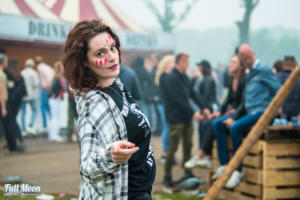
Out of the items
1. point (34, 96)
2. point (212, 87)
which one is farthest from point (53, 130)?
point (212, 87)

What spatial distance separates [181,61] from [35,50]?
746 cm

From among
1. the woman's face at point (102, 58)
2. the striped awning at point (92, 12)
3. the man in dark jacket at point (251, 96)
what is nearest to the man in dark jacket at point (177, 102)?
the man in dark jacket at point (251, 96)

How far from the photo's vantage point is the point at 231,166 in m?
4.50

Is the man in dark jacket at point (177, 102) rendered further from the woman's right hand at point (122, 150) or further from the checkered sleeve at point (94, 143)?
the woman's right hand at point (122, 150)

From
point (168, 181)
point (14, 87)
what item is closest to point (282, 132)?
point (168, 181)

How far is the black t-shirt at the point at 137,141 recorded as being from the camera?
1.99m

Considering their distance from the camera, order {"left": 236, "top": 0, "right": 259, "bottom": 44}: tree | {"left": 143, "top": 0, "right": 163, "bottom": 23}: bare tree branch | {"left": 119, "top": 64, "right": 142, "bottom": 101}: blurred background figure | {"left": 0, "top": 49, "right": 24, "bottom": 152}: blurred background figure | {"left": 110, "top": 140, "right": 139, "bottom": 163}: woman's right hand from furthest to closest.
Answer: {"left": 143, "top": 0, "right": 163, "bottom": 23}: bare tree branch < {"left": 236, "top": 0, "right": 259, "bottom": 44}: tree < {"left": 0, "top": 49, "right": 24, "bottom": 152}: blurred background figure < {"left": 119, "top": 64, "right": 142, "bottom": 101}: blurred background figure < {"left": 110, "top": 140, "right": 139, "bottom": 163}: woman's right hand

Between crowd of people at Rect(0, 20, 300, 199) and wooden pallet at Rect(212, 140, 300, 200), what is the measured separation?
237 mm

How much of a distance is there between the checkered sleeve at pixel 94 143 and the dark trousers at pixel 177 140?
15.2ft

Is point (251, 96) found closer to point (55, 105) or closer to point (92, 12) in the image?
point (92, 12)

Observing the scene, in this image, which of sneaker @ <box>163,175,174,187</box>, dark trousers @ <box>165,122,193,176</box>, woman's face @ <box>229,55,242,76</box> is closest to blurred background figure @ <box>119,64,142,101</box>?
dark trousers @ <box>165,122,193,176</box>

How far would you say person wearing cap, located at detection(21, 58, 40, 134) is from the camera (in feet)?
36.4


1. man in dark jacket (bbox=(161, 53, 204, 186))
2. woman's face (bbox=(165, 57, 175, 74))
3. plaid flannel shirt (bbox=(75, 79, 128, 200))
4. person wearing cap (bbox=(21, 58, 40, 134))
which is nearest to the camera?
plaid flannel shirt (bbox=(75, 79, 128, 200))

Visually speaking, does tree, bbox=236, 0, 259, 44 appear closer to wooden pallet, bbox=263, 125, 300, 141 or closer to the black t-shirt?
wooden pallet, bbox=263, 125, 300, 141
